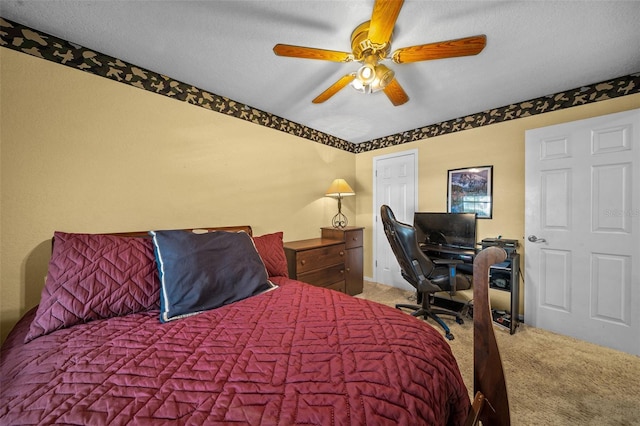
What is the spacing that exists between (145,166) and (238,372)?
191 cm

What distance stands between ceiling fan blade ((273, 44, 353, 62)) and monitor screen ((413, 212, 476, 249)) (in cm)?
233

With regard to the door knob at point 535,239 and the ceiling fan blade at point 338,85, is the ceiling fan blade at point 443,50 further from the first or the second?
the door knob at point 535,239

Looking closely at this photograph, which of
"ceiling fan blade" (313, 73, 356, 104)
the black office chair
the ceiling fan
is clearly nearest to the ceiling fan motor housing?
the ceiling fan

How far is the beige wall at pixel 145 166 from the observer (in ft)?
4.75

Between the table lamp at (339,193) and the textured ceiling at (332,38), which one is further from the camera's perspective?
the table lamp at (339,193)

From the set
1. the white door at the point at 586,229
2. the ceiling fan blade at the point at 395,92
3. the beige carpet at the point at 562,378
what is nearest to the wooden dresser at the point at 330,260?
the beige carpet at the point at 562,378

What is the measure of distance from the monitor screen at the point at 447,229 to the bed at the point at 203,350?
2.11 m

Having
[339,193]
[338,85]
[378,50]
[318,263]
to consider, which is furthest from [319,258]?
[378,50]

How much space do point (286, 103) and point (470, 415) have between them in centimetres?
273

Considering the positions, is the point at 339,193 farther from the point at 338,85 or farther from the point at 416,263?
the point at 338,85

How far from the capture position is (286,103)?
2.47 metres

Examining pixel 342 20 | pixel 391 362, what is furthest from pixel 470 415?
pixel 342 20

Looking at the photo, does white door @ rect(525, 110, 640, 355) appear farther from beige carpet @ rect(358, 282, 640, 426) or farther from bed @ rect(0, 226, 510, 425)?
bed @ rect(0, 226, 510, 425)

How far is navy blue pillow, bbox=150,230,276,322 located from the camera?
1237 millimetres
